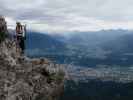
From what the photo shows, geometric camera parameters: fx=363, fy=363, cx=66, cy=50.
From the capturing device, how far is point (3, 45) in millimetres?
53281

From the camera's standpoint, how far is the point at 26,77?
48469mm

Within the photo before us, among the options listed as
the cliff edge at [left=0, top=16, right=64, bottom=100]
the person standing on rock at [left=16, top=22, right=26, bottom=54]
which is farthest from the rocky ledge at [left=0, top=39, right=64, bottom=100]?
the person standing on rock at [left=16, top=22, right=26, bottom=54]

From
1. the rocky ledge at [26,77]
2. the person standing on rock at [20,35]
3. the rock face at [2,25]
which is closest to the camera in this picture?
the rocky ledge at [26,77]

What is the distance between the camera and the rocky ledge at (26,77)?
45.2 meters

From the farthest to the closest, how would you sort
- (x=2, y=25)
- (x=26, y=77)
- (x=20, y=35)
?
(x=20, y=35), (x=2, y=25), (x=26, y=77)

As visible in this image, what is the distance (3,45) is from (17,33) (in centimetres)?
669

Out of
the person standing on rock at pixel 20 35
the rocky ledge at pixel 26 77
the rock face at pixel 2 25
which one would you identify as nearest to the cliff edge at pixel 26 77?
the rocky ledge at pixel 26 77

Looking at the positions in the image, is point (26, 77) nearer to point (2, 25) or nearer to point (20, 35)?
point (2, 25)

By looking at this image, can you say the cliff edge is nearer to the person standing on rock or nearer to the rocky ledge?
the rocky ledge

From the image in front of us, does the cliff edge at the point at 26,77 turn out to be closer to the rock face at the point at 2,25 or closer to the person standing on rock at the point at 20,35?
the rock face at the point at 2,25

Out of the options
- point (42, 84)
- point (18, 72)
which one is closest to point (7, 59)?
point (18, 72)

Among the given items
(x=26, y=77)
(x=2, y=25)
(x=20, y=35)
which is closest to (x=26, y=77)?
(x=26, y=77)

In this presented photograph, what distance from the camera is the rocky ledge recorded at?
45219mm

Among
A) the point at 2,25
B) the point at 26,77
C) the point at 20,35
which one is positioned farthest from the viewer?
the point at 20,35
